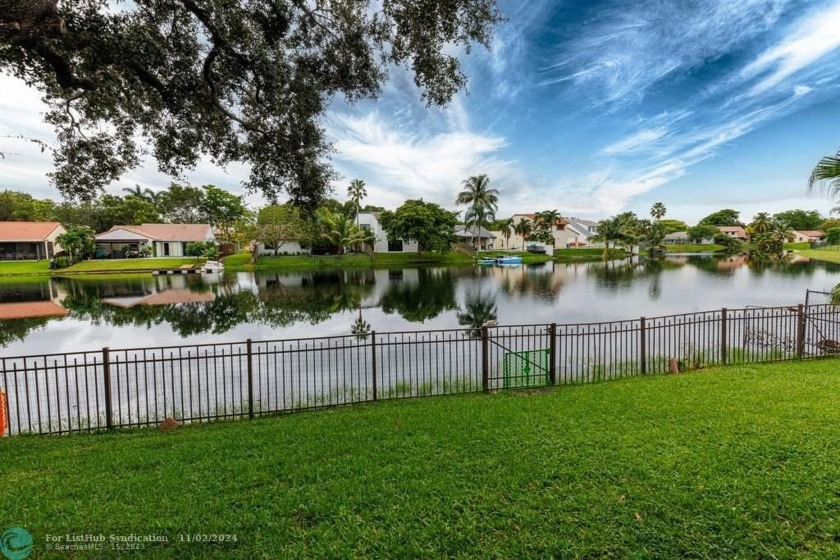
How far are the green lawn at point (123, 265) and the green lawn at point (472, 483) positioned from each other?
4122cm

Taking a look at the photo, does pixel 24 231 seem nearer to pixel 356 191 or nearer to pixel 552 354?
pixel 356 191

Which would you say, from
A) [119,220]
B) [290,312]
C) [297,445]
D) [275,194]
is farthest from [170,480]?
[119,220]

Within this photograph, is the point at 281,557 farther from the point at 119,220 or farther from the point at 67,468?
the point at 119,220

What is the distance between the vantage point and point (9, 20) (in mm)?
4246

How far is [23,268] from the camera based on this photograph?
1545 inches

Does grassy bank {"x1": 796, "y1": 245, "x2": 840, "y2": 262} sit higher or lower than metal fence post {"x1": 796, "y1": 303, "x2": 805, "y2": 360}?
higher

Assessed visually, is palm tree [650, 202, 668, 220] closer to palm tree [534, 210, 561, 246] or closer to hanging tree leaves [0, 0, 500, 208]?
palm tree [534, 210, 561, 246]

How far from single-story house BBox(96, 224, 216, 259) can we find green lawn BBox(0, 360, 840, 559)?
165 feet

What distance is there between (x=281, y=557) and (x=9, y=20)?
240 inches

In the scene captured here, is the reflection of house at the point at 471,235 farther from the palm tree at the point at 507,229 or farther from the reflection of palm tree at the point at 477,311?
the reflection of palm tree at the point at 477,311

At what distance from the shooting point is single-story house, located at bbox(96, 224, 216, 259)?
1858 inches

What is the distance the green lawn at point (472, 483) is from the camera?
9.74 ft

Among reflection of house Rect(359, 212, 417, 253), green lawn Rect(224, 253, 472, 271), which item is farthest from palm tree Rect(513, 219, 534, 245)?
reflection of house Rect(359, 212, 417, 253)

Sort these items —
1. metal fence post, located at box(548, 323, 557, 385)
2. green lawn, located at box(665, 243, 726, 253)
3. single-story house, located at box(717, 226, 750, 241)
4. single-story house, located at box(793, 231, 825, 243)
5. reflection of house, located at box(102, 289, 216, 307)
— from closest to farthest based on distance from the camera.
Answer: metal fence post, located at box(548, 323, 557, 385) < reflection of house, located at box(102, 289, 216, 307) < green lawn, located at box(665, 243, 726, 253) < single-story house, located at box(717, 226, 750, 241) < single-story house, located at box(793, 231, 825, 243)
